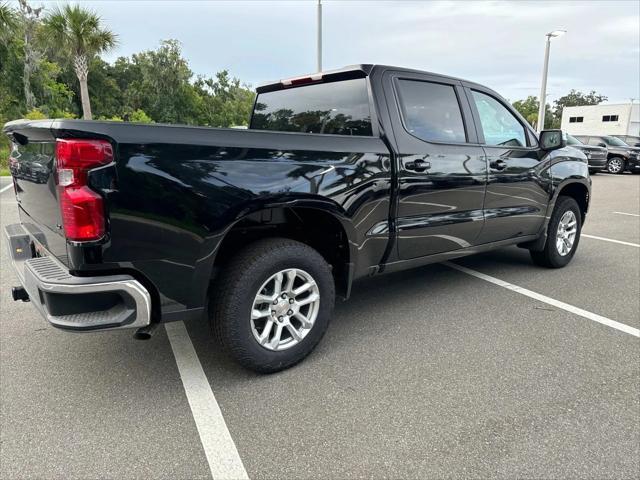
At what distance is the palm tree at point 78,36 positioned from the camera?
21.8m

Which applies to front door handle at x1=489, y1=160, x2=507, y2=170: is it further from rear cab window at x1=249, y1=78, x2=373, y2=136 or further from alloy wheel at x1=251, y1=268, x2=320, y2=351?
alloy wheel at x1=251, y1=268, x2=320, y2=351

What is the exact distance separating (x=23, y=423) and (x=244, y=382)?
1159mm

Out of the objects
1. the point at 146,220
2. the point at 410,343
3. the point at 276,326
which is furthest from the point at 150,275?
the point at 410,343

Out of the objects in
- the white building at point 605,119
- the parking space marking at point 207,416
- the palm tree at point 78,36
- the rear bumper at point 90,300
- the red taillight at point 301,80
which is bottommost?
the parking space marking at point 207,416

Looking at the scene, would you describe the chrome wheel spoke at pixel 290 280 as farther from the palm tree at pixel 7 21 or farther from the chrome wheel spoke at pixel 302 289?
the palm tree at pixel 7 21

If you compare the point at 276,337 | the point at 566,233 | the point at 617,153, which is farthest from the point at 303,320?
the point at 617,153

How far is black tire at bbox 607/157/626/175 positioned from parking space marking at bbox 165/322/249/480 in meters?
21.6

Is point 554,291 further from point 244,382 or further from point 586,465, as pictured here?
point 244,382

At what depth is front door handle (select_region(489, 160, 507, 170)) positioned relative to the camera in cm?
414

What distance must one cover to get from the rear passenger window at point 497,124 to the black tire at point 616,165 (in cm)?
1859

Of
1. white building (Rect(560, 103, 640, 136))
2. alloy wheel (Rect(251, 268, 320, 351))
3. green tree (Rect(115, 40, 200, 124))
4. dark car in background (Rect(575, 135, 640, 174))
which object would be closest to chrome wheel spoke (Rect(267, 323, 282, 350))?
alloy wheel (Rect(251, 268, 320, 351))

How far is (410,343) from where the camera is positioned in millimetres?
3379

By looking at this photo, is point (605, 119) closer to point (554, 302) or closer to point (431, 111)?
point (554, 302)

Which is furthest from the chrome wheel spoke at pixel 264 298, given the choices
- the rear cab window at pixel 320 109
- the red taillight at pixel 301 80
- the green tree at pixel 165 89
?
the green tree at pixel 165 89
